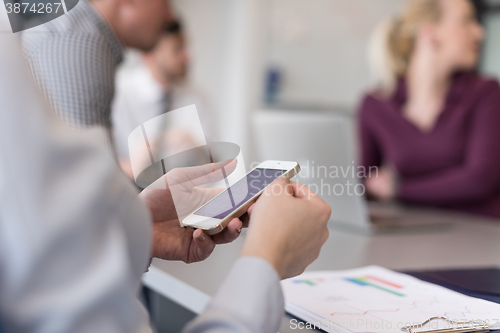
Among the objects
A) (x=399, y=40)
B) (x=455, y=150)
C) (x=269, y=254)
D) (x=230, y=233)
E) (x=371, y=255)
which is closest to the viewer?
(x=269, y=254)

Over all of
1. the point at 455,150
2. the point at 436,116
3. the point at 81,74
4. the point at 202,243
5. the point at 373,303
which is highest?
the point at 81,74

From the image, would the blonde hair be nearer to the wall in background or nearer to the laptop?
the laptop

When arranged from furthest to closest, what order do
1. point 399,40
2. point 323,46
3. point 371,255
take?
point 323,46 < point 399,40 < point 371,255

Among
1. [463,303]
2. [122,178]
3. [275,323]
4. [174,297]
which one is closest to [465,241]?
[463,303]

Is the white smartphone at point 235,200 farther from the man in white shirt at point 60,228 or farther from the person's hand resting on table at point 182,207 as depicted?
the man in white shirt at point 60,228

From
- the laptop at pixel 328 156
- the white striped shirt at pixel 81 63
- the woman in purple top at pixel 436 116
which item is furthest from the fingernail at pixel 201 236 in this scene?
the woman in purple top at pixel 436 116

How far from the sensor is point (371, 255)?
0.89 m

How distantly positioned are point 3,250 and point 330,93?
3.58 meters

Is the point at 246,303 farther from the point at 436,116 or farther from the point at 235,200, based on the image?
the point at 436,116

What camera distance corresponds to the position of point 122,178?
0.29 meters

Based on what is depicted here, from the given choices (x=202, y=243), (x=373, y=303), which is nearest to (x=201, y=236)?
(x=202, y=243)

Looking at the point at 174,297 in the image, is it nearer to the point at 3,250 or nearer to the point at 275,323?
the point at 275,323

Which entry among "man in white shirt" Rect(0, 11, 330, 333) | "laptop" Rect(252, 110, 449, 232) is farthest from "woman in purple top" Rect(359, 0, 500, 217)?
"man in white shirt" Rect(0, 11, 330, 333)

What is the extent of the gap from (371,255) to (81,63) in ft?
2.34
